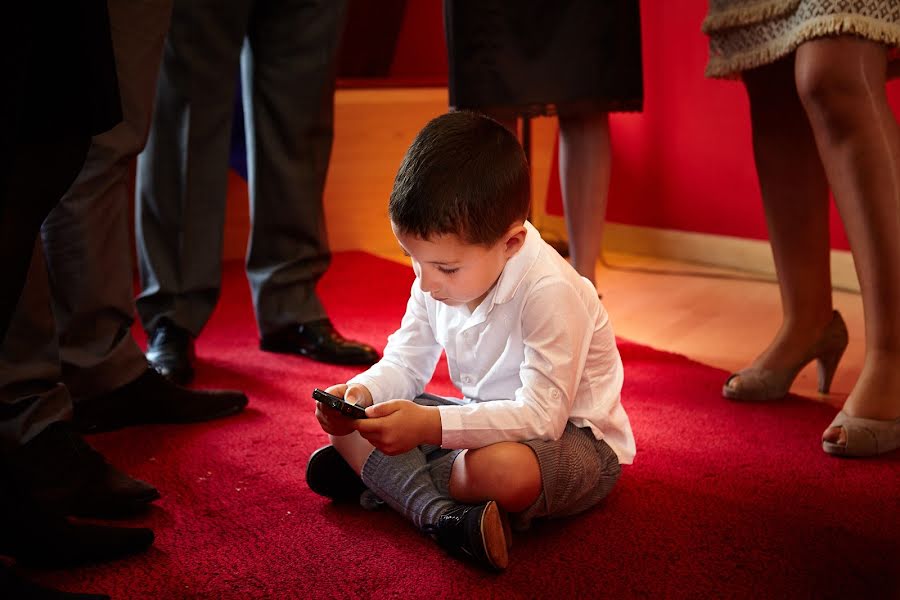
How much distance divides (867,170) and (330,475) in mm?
797

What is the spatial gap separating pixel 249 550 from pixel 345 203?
2.11 m

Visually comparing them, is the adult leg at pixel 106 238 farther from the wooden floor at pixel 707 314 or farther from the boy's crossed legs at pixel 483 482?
the wooden floor at pixel 707 314

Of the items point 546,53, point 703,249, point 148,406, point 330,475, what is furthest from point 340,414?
point 703,249

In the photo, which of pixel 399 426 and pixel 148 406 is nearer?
pixel 399 426

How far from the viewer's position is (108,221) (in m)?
1.28

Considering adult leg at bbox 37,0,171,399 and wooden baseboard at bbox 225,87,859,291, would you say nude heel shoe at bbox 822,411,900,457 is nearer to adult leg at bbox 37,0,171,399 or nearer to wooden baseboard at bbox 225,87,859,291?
adult leg at bbox 37,0,171,399

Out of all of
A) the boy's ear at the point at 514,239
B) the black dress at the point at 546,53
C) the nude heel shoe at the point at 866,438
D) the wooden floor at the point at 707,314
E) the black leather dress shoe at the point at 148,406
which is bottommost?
the wooden floor at the point at 707,314

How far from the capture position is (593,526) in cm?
101

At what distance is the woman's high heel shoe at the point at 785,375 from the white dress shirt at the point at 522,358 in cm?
45

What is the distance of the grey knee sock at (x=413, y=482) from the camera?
38.0 inches

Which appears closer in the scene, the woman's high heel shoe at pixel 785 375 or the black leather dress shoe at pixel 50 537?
the black leather dress shoe at pixel 50 537

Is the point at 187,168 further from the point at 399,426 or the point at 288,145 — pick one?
the point at 399,426

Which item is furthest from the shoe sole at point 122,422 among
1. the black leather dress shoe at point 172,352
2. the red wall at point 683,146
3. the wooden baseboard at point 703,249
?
the red wall at point 683,146

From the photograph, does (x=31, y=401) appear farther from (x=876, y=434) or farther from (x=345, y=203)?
(x=345, y=203)
